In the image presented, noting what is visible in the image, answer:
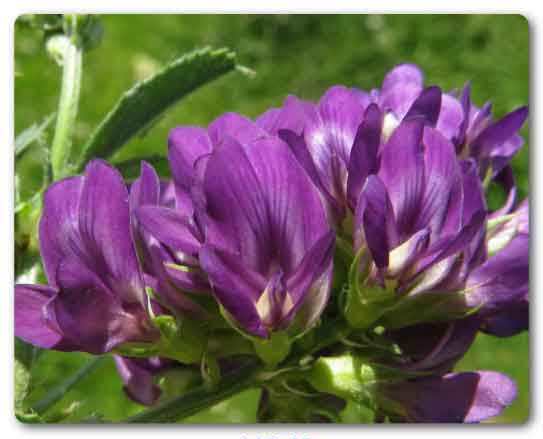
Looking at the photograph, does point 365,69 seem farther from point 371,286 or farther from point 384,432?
point 371,286

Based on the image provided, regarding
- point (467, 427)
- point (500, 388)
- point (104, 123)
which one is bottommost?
point (467, 427)

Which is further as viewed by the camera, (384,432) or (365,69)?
(365,69)

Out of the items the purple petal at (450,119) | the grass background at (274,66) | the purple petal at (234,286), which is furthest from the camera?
the grass background at (274,66)

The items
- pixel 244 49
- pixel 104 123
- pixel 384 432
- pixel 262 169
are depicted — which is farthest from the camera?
pixel 244 49

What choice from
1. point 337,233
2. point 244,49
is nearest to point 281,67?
point 244,49

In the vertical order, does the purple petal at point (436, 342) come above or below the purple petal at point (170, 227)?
below

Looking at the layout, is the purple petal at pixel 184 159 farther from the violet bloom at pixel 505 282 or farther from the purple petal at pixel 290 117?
the violet bloom at pixel 505 282

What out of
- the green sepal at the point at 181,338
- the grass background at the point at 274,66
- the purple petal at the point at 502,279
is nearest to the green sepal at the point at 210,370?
the green sepal at the point at 181,338
